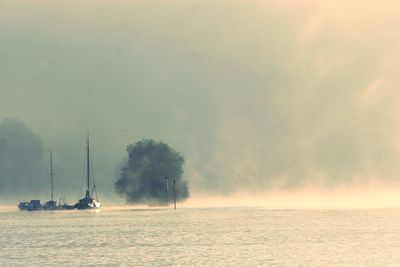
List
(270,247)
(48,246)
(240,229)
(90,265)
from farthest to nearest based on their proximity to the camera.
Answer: (240,229)
(48,246)
(270,247)
(90,265)

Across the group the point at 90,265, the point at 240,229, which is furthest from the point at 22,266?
the point at 240,229

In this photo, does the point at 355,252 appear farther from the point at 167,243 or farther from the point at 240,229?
the point at 240,229

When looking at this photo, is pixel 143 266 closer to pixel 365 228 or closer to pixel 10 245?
pixel 10 245

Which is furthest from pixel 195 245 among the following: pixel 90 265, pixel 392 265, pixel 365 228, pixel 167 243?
pixel 365 228

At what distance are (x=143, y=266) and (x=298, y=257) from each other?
15.1 meters

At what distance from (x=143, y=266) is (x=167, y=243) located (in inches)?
1225

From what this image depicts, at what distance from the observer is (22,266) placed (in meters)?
89.9

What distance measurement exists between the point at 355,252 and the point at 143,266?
2271 cm

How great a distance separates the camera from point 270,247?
Answer: 350 feet

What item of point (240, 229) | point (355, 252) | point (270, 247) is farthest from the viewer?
point (240, 229)

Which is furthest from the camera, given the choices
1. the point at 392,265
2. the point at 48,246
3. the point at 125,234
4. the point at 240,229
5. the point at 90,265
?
the point at 240,229

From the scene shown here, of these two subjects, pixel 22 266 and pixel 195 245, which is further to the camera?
pixel 195 245

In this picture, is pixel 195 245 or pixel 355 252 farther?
pixel 195 245

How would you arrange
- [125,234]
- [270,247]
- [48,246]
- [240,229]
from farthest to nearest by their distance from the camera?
1. [240,229]
2. [125,234]
3. [48,246]
4. [270,247]
